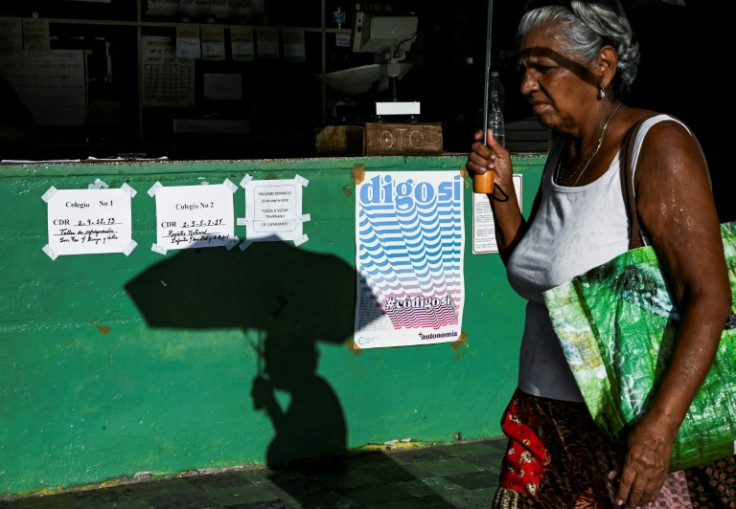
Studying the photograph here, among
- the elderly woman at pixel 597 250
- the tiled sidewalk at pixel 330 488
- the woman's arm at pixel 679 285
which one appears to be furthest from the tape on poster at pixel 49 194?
the woman's arm at pixel 679 285

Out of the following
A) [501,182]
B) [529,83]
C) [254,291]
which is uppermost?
[529,83]

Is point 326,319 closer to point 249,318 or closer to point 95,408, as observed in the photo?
point 249,318

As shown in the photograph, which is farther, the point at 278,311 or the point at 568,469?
the point at 278,311

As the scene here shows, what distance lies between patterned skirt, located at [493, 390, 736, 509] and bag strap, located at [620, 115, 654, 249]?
445 mm

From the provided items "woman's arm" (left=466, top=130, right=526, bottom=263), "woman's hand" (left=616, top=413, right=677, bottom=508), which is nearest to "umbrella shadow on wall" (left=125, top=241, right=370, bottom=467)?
"woman's arm" (left=466, top=130, right=526, bottom=263)

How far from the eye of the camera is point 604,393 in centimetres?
240

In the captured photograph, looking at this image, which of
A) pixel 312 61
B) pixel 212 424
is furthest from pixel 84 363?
pixel 312 61

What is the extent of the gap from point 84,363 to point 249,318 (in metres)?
0.81

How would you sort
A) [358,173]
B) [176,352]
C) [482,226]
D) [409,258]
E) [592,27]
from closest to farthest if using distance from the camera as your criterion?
[592,27] → [176,352] → [358,173] → [409,258] → [482,226]

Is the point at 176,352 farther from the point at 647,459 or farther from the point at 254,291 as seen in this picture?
the point at 647,459

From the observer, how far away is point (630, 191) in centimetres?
240

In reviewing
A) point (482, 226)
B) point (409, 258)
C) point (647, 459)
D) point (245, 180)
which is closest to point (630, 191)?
point (647, 459)

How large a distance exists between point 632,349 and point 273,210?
120 inches

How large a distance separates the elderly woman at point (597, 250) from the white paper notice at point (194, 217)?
244cm
